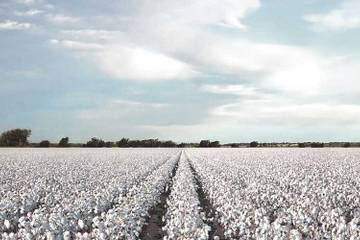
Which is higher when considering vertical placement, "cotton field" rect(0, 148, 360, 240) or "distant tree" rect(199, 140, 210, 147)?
"distant tree" rect(199, 140, 210, 147)

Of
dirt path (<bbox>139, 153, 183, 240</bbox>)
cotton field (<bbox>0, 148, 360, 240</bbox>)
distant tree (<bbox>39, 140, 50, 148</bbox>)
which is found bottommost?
dirt path (<bbox>139, 153, 183, 240</bbox>)

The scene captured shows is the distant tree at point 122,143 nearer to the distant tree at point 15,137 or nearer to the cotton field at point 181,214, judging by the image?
the distant tree at point 15,137

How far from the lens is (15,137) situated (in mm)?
129375

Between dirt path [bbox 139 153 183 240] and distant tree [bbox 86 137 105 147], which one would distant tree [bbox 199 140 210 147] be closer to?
distant tree [bbox 86 137 105 147]

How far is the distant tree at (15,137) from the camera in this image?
12843 centimetres

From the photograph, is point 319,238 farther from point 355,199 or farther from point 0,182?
point 0,182

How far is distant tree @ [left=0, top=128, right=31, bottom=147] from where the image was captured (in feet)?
421

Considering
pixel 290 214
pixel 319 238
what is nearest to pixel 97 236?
pixel 319 238

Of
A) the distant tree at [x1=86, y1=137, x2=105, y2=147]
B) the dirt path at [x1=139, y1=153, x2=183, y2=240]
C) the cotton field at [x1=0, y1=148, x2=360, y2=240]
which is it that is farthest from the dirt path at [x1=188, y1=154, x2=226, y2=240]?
the distant tree at [x1=86, y1=137, x2=105, y2=147]

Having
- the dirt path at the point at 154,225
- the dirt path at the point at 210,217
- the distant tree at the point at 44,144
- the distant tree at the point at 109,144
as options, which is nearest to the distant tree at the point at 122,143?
the distant tree at the point at 109,144

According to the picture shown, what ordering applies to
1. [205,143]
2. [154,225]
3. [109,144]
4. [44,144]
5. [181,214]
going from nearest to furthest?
[181,214] → [154,225] → [44,144] → [109,144] → [205,143]

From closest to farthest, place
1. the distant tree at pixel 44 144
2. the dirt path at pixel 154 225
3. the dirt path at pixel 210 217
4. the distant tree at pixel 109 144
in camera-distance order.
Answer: the dirt path at pixel 210 217 → the dirt path at pixel 154 225 → the distant tree at pixel 44 144 → the distant tree at pixel 109 144

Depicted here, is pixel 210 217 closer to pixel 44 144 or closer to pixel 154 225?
pixel 154 225

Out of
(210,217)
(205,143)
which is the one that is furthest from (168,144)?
(210,217)
